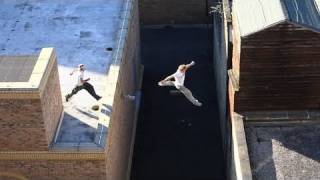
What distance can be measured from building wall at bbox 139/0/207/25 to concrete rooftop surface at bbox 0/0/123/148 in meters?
9.35

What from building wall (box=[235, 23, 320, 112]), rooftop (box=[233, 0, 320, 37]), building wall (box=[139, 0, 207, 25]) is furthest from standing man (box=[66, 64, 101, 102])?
building wall (box=[139, 0, 207, 25])

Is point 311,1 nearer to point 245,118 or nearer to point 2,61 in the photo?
point 245,118

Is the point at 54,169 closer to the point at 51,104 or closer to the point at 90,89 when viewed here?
the point at 51,104

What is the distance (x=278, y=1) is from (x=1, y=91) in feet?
32.4

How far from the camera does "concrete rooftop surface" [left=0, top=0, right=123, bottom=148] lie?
20812 millimetres

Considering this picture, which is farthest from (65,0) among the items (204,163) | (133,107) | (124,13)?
(204,163)

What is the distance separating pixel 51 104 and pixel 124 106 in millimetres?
6127

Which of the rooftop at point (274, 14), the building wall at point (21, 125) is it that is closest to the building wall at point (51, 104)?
the building wall at point (21, 125)

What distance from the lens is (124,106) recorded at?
82.7ft

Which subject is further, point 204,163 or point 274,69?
point 204,163

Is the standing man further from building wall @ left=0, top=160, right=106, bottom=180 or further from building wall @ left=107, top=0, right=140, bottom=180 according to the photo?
building wall @ left=0, top=160, right=106, bottom=180

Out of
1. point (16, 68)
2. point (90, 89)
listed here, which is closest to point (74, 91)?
point (90, 89)

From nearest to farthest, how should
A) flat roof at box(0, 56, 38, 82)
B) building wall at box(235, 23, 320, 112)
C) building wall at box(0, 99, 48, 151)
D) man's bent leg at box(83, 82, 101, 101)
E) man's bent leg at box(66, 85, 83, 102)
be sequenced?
building wall at box(0, 99, 48, 151) < flat roof at box(0, 56, 38, 82) < building wall at box(235, 23, 320, 112) < man's bent leg at box(83, 82, 101, 101) < man's bent leg at box(66, 85, 83, 102)

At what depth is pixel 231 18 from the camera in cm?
2509
